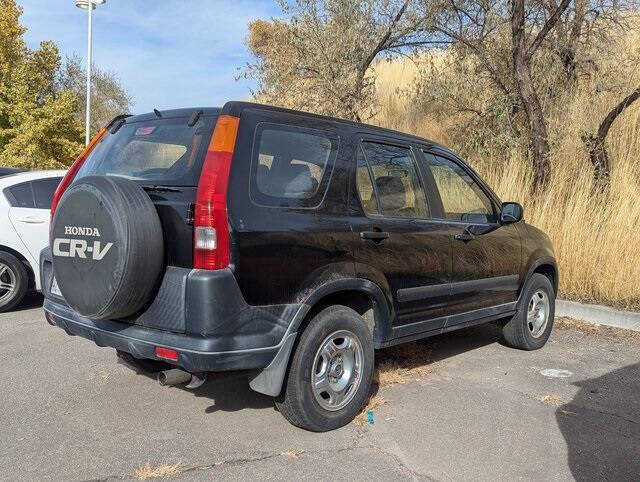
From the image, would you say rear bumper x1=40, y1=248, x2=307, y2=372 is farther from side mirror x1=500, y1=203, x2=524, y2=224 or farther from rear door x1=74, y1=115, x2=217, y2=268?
side mirror x1=500, y1=203, x2=524, y2=224

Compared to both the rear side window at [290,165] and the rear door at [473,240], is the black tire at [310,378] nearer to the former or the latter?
the rear side window at [290,165]

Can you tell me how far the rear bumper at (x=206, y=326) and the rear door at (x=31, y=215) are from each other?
407 cm

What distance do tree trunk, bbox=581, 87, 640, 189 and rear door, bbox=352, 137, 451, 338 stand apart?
18.8ft

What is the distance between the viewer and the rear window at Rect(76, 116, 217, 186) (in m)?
3.45

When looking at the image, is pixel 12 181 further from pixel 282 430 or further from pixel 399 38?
pixel 399 38

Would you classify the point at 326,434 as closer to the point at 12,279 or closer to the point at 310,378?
the point at 310,378

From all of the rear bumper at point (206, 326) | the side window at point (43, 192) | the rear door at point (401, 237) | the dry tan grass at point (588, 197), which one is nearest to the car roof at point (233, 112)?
the rear door at point (401, 237)

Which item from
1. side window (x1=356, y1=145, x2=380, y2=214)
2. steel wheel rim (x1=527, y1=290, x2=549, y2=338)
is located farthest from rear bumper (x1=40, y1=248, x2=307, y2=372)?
steel wheel rim (x1=527, y1=290, x2=549, y2=338)

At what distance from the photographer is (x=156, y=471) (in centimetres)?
326

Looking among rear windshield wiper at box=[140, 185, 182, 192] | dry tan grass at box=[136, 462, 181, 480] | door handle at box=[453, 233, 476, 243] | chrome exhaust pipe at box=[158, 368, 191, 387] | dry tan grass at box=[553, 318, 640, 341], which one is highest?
rear windshield wiper at box=[140, 185, 182, 192]

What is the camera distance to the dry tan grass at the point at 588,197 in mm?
7375

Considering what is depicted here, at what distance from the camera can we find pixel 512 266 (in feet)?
17.9

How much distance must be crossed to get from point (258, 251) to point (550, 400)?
8.76ft

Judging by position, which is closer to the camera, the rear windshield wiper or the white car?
the rear windshield wiper
